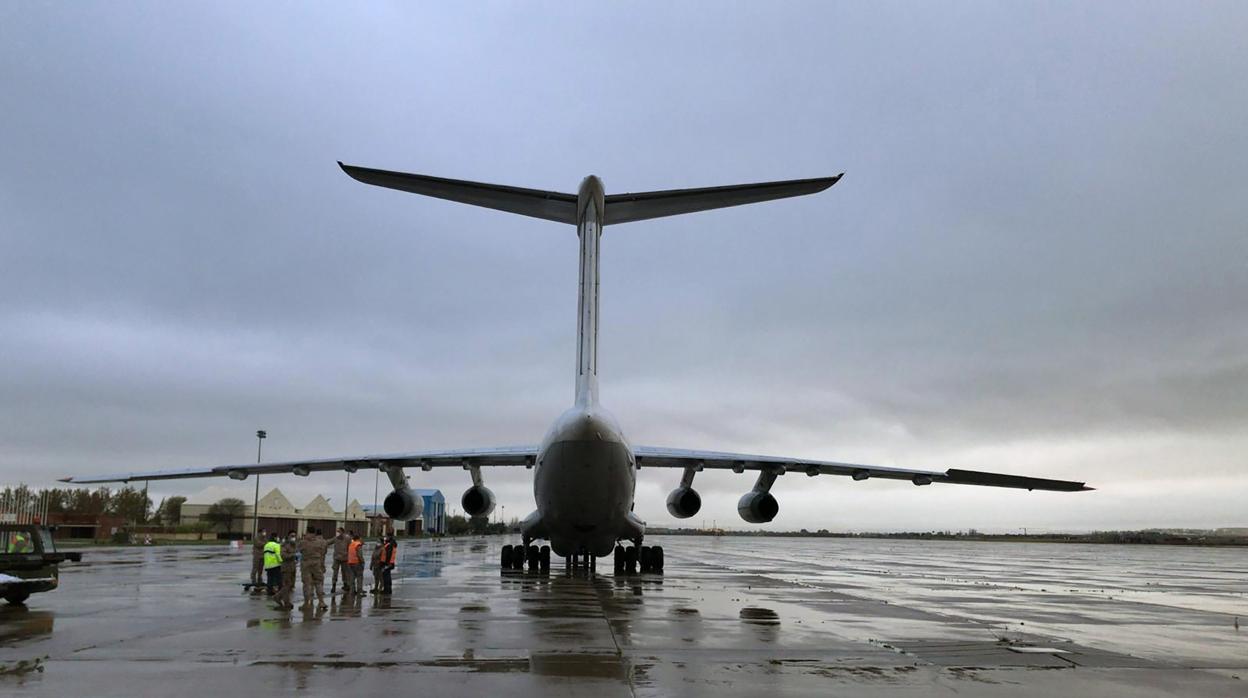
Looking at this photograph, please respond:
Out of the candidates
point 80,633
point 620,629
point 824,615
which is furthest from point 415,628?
point 824,615

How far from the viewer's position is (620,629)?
31.5ft

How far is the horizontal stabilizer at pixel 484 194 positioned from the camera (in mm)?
13000

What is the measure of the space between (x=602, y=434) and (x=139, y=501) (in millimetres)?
73469

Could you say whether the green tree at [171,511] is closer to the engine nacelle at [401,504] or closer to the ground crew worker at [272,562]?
the engine nacelle at [401,504]

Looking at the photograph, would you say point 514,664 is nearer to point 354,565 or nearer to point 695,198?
point 354,565

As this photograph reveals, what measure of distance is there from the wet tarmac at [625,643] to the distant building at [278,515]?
166ft

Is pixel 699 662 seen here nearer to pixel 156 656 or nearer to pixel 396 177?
pixel 156 656

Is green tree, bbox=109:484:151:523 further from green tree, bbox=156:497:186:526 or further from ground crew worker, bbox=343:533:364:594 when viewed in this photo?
ground crew worker, bbox=343:533:364:594

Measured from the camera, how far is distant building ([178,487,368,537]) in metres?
63.7

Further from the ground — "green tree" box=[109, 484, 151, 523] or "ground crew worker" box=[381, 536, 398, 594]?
"ground crew worker" box=[381, 536, 398, 594]

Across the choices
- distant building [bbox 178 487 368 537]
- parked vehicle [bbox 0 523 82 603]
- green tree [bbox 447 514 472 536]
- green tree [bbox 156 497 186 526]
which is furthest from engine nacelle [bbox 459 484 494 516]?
green tree [bbox 447 514 472 536]

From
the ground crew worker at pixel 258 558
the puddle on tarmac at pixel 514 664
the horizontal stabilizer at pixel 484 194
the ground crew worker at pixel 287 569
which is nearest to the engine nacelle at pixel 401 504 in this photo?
the ground crew worker at pixel 258 558

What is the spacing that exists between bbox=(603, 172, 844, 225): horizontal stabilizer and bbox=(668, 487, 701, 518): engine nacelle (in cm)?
793

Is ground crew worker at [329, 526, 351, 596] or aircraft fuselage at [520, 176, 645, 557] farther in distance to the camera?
aircraft fuselage at [520, 176, 645, 557]
